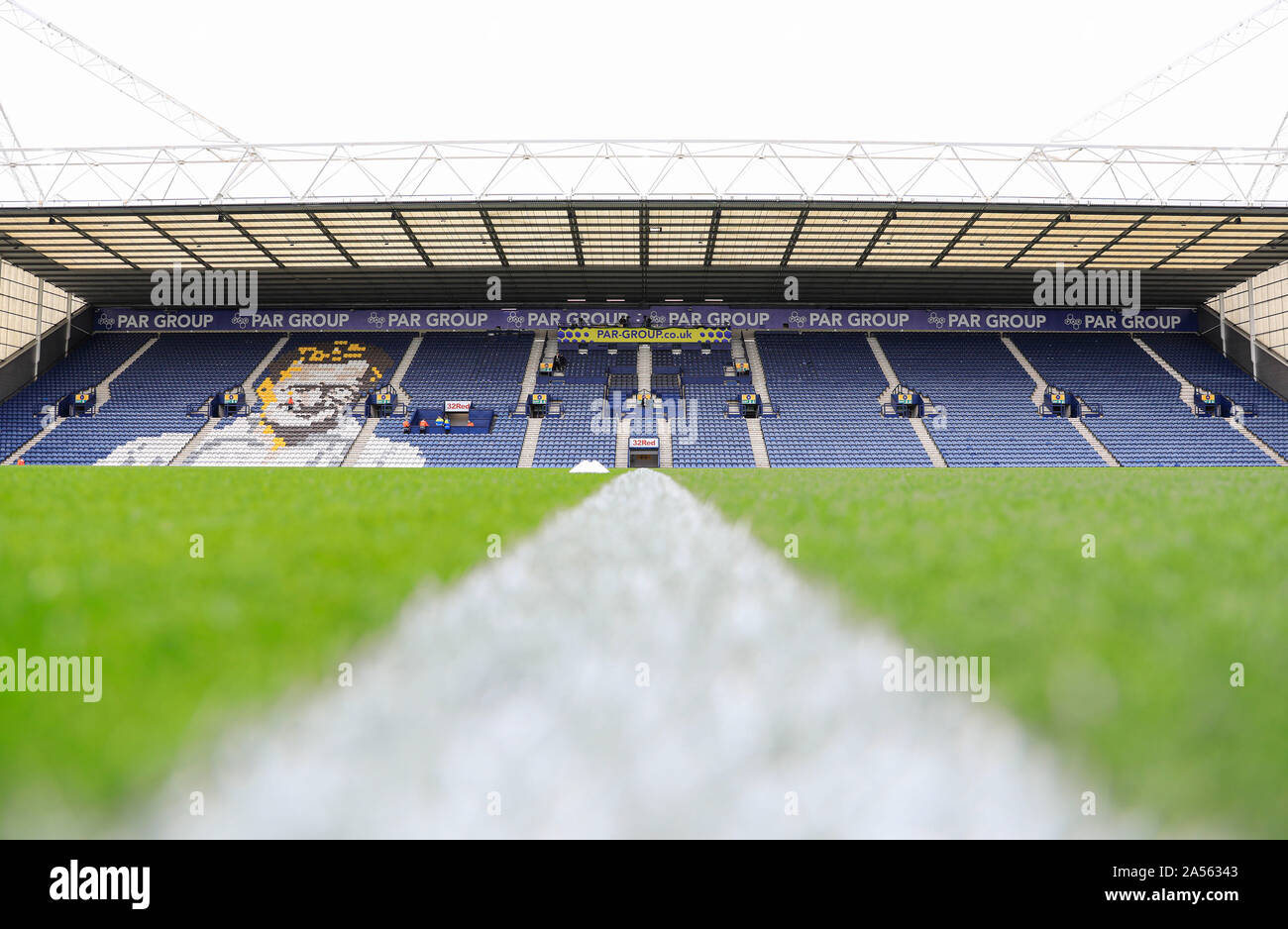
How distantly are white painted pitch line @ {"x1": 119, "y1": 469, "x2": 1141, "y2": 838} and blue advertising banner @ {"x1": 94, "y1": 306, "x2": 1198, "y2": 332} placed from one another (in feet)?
110

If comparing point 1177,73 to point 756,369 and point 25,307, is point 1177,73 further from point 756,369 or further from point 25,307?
point 25,307

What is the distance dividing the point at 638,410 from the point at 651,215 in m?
8.98

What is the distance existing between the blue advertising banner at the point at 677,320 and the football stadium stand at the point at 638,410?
25.2 inches

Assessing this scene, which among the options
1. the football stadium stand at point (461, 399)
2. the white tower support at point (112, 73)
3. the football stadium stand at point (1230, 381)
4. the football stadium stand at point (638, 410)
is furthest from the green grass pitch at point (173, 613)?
the football stadium stand at point (1230, 381)

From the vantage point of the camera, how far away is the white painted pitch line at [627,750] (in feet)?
1.78

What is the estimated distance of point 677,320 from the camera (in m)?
33.7

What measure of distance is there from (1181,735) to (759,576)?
43.7 inches

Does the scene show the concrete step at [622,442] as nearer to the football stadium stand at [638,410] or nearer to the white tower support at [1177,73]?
the football stadium stand at [638,410]

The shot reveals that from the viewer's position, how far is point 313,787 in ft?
1.89

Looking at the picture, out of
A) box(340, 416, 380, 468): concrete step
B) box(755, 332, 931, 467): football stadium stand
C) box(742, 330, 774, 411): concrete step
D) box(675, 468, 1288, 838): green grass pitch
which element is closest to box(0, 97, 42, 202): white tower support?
box(340, 416, 380, 468): concrete step

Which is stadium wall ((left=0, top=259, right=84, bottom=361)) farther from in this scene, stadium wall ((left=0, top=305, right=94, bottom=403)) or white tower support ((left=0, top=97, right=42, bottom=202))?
white tower support ((left=0, top=97, right=42, bottom=202))

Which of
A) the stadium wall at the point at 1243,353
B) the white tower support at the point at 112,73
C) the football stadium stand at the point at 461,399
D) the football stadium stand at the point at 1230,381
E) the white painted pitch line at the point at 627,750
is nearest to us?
the white painted pitch line at the point at 627,750
